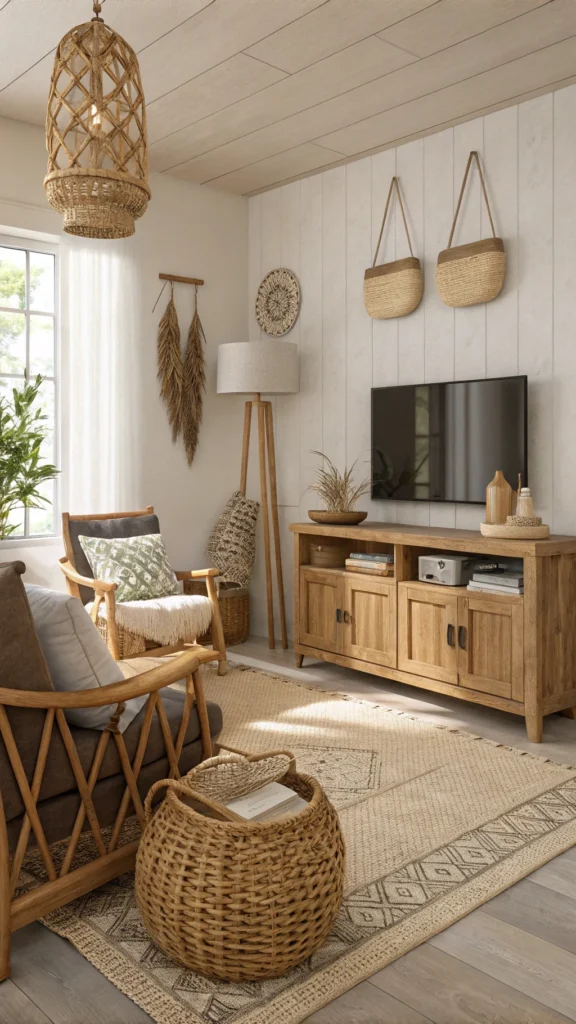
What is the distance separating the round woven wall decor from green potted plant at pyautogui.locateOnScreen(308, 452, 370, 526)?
0.86 meters

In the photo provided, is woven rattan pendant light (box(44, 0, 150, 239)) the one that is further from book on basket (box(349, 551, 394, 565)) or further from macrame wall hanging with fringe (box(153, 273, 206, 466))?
macrame wall hanging with fringe (box(153, 273, 206, 466))

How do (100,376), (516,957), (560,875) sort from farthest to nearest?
(100,376)
(560,875)
(516,957)

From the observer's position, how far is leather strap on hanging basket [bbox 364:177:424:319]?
4.13 metres

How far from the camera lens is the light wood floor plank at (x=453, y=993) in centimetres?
159

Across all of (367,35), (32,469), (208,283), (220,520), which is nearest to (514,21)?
(367,35)

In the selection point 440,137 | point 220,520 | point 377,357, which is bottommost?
point 220,520

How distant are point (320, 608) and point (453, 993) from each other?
2.61 meters

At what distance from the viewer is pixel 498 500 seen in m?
3.51

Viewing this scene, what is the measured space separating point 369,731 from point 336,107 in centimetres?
289

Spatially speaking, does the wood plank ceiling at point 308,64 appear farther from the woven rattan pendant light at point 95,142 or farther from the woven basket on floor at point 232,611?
the woven basket on floor at point 232,611

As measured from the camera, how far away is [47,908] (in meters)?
1.79

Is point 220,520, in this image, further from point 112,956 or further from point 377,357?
point 112,956

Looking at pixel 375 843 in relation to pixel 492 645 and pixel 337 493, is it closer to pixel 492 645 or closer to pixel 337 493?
pixel 492 645

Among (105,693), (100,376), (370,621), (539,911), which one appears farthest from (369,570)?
(105,693)
